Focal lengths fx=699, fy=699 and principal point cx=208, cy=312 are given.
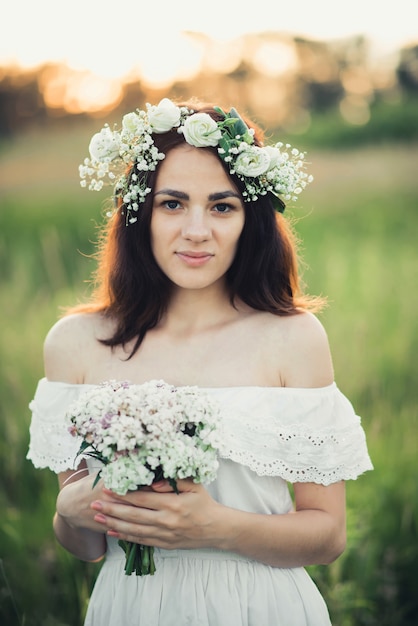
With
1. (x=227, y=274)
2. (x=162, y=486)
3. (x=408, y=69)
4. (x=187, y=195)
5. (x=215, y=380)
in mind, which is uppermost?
(x=408, y=69)

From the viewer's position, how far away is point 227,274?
2.84 metres

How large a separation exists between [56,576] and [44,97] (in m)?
5.20

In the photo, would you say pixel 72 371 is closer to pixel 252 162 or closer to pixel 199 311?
pixel 199 311

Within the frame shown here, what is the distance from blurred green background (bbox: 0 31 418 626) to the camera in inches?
143

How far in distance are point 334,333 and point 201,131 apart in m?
2.93

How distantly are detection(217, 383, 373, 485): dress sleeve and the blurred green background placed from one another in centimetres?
113

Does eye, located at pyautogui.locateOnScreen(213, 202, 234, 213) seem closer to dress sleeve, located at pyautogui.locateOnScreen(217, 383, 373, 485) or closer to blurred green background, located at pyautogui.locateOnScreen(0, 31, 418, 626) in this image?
dress sleeve, located at pyautogui.locateOnScreen(217, 383, 373, 485)

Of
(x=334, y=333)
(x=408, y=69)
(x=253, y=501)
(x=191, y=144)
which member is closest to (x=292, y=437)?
(x=253, y=501)

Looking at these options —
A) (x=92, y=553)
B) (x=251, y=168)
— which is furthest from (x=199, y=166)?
(x=92, y=553)

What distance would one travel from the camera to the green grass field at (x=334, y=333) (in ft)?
11.8

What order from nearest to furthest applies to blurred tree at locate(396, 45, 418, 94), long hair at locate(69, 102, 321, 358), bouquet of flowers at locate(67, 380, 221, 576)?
bouquet of flowers at locate(67, 380, 221, 576), long hair at locate(69, 102, 321, 358), blurred tree at locate(396, 45, 418, 94)

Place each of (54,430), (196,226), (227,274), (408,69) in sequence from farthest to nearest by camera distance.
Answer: (408,69), (227,274), (54,430), (196,226)

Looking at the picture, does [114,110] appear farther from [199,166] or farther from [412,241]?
[199,166]

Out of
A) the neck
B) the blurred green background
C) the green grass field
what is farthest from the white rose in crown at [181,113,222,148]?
the blurred green background
